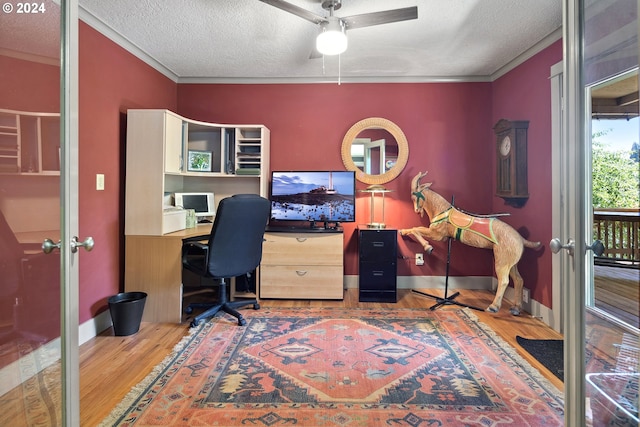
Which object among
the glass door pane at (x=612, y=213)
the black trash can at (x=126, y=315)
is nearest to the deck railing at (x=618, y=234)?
the glass door pane at (x=612, y=213)

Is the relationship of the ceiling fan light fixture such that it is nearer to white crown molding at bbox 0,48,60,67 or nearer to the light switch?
white crown molding at bbox 0,48,60,67

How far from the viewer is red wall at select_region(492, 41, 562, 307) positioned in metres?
2.82

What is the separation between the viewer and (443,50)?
308cm

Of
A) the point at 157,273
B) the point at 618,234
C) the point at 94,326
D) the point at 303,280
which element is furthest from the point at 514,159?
the point at 94,326

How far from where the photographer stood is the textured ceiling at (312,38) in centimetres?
239

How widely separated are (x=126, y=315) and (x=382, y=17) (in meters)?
2.70

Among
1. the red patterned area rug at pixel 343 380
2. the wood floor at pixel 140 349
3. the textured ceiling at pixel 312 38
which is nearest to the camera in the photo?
the red patterned area rug at pixel 343 380

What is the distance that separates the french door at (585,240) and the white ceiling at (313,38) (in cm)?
131

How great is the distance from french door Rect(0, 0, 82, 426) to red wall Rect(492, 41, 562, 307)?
316cm

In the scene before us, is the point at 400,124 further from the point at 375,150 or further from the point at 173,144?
the point at 173,144

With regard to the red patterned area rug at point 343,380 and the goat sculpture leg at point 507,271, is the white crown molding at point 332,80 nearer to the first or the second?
the goat sculpture leg at point 507,271

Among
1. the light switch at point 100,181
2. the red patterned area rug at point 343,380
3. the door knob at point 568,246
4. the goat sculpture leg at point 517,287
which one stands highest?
the light switch at point 100,181

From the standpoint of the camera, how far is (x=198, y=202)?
11.9 ft

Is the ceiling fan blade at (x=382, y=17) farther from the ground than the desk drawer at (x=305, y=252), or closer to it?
farther from the ground
